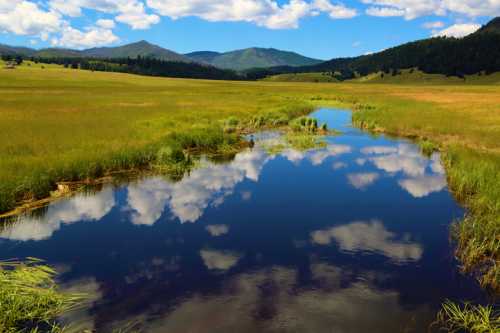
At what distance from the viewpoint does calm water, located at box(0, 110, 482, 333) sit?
9594 mm

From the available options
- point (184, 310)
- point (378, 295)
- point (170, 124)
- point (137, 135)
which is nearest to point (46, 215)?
point (184, 310)

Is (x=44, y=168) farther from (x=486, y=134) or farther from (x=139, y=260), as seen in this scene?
(x=486, y=134)

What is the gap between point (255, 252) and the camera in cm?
1312

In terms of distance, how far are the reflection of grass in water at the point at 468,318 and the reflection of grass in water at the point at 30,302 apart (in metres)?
9.08

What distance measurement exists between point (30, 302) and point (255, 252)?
670cm

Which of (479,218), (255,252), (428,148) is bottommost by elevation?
(255,252)

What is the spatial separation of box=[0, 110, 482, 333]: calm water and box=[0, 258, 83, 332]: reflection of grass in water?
520 mm

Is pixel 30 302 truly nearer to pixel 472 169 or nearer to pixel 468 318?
pixel 468 318

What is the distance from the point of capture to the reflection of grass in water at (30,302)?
28.2ft

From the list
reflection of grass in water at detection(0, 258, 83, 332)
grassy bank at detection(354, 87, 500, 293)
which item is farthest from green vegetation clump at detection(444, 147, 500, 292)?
reflection of grass in water at detection(0, 258, 83, 332)

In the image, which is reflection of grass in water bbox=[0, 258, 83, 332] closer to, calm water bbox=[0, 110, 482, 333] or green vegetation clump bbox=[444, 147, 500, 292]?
calm water bbox=[0, 110, 482, 333]

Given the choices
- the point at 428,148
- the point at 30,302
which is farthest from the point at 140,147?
the point at 428,148

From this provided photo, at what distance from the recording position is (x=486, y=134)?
32.3 m

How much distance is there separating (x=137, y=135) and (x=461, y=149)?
960 inches
